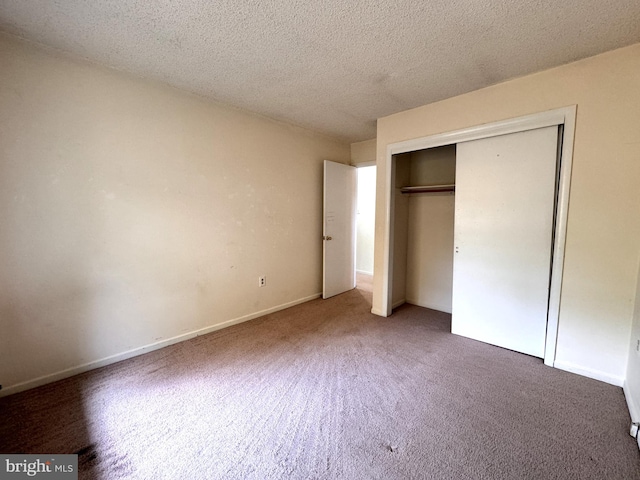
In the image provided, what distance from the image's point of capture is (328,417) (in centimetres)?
165

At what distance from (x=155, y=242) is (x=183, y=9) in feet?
5.86

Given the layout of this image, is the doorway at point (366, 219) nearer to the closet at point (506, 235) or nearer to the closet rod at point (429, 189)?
the closet rod at point (429, 189)

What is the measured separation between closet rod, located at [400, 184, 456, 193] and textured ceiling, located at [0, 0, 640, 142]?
1101 mm

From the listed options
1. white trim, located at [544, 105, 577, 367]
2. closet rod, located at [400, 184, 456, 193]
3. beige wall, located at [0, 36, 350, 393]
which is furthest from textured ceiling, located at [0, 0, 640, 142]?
closet rod, located at [400, 184, 456, 193]

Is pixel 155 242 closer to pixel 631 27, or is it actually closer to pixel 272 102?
pixel 272 102

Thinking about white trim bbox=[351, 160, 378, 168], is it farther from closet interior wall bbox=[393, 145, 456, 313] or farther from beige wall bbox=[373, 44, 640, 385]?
beige wall bbox=[373, 44, 640, 385]

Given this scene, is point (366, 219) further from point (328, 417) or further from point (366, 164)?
point (328, 417)

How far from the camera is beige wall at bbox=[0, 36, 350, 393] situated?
72.2 inches

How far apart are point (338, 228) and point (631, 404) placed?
3268mm

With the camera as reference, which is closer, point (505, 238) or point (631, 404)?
point (631, 404)

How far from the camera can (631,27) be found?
5.38ft

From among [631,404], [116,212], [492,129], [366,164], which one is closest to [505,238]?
[492,129]

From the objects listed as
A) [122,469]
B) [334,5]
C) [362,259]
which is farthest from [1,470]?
[362,259]

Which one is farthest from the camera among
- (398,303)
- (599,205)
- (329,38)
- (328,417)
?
(398,303)
